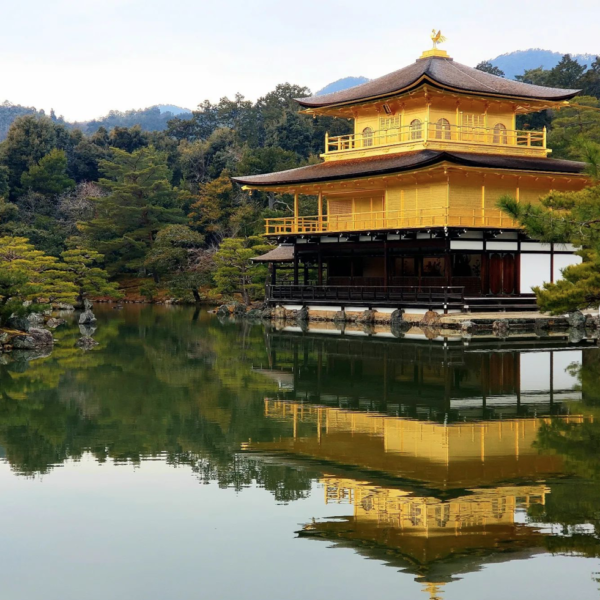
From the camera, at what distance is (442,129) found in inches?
1459

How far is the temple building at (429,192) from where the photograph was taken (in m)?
33.7

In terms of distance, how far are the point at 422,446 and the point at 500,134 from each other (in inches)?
1136

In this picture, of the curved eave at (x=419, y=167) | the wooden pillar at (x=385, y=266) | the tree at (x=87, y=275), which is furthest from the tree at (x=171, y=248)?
the wooden pillar at (x=385, y=266)

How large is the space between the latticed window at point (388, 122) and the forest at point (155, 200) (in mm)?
9706

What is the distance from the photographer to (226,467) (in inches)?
Result: 418

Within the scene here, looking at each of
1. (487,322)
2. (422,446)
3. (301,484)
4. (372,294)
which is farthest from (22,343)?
(301,484)

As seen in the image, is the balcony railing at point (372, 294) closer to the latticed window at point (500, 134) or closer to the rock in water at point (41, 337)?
the latticed window at point (500, 134)

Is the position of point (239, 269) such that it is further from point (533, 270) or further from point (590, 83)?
point (590, 83)

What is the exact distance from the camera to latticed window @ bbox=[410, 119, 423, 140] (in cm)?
3727

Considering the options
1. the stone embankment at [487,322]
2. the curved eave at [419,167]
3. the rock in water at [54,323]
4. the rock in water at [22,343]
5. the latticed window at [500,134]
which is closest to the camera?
the rock in water at [22,343]

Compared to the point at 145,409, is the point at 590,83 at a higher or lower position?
higher

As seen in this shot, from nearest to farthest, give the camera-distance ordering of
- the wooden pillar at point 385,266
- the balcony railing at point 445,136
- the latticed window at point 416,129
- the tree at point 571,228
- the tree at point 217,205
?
the tree at point 571,228
the wooden pillar at point 385,266
the balcony railing at point 445,136
the latticed window at point 416,129
the tree at point 217,205

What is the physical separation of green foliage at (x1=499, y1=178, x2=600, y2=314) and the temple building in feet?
34.7

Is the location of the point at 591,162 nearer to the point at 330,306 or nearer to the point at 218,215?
the point at 330,306
